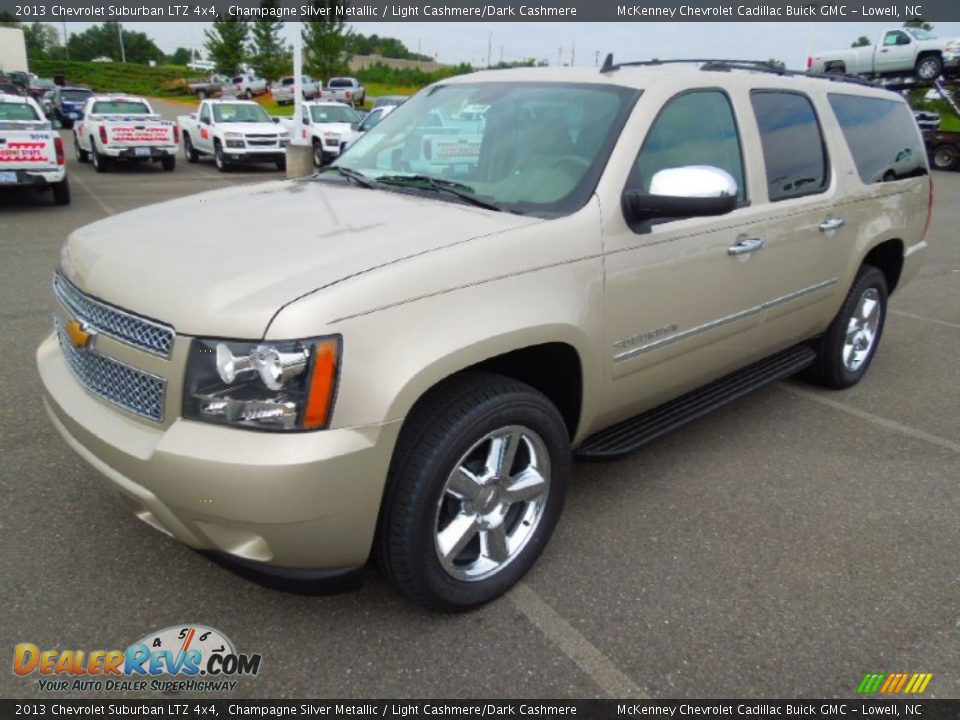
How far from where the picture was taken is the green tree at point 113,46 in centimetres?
10681

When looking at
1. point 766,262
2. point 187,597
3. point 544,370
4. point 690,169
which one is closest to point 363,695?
point 187,597

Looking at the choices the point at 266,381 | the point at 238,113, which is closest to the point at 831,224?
the point at 266,381

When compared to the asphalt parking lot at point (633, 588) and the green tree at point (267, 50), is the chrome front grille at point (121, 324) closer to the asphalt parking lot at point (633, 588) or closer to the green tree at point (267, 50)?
the asphalt parking lot at point (633, 588)

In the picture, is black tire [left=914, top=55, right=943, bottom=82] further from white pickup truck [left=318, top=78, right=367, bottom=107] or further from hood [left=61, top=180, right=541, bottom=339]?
white pickup truck [left=318, top=78, right=367, bottom=107]

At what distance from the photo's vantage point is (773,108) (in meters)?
3.79

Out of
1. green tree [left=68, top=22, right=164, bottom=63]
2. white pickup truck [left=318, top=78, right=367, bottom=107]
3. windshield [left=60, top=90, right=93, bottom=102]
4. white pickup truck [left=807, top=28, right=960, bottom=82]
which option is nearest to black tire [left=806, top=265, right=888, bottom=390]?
white pickup truck [left=807, top=28, right=960, bottom=82]

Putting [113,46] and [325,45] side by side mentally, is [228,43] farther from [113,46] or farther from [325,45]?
[113,46]

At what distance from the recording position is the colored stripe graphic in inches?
94.4

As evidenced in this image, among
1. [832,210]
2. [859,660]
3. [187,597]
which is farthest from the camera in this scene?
[832,210]

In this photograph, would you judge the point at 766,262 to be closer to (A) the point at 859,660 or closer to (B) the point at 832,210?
(B) the point at 832,210

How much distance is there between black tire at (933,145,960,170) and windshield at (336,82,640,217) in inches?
933

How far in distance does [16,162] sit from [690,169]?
11.1 m

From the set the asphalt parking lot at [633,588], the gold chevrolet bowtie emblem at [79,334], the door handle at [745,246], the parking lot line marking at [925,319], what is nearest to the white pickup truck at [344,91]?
the parking lot line marking at [925,319]

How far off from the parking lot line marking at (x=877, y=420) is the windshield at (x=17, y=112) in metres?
11.8
